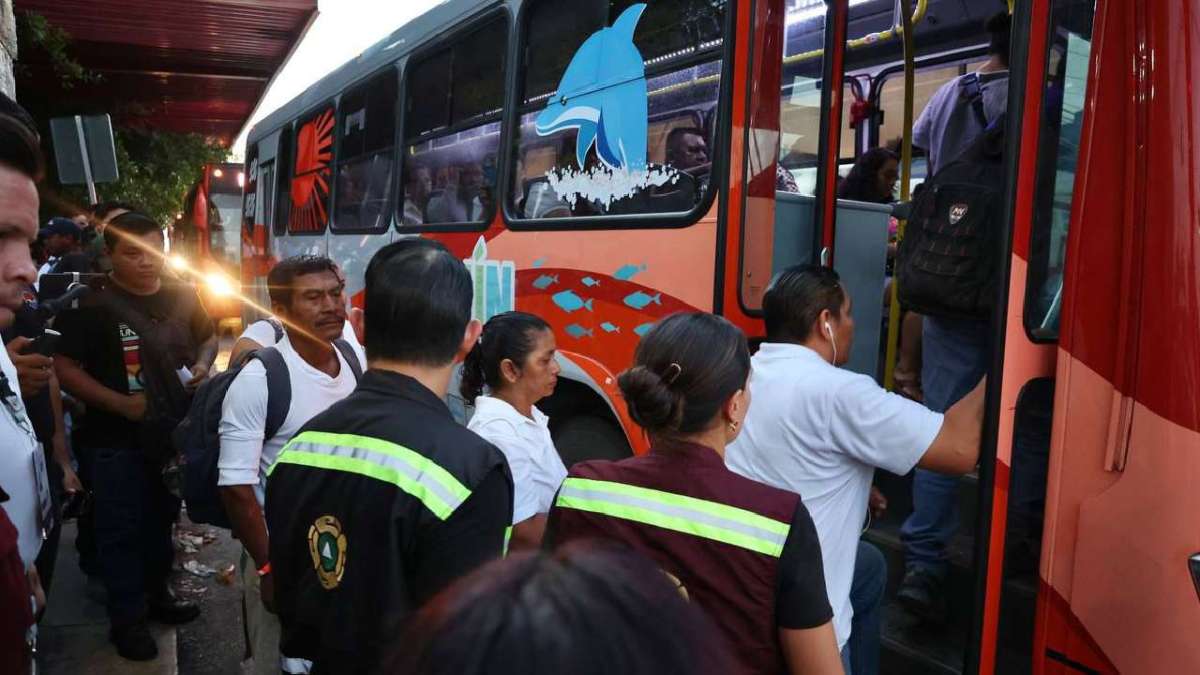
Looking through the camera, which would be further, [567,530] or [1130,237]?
[1130,237]

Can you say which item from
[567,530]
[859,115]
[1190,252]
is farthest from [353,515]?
[859,115]

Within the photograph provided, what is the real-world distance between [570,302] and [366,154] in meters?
3.01

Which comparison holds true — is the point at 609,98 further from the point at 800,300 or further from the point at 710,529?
the point at 710,529

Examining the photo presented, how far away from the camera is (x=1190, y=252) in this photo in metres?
2.02

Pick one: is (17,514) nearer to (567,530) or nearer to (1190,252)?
(567,530)

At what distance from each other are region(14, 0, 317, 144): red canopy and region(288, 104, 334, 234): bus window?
3.50 metres

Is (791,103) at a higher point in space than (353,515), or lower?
higher

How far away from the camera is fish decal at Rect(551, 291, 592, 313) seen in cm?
407

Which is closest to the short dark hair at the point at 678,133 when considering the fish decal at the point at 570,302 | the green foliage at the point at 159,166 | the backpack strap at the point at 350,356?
the fish decal at the point at 570,302

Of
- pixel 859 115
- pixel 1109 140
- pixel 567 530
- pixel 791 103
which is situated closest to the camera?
pixel 567 530

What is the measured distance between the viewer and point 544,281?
432 cm

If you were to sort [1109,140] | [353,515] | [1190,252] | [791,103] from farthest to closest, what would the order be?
[791,103] < [1109,140] < [1190,252] < [353,515]

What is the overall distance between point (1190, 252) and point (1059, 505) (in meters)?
0.66

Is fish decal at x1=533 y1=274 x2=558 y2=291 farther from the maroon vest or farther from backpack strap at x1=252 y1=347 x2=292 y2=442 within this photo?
the maroon vest
